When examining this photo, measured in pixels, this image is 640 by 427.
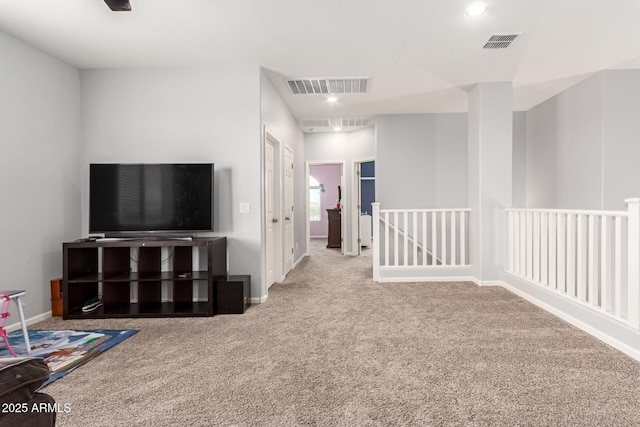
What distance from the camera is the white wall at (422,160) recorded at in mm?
6148

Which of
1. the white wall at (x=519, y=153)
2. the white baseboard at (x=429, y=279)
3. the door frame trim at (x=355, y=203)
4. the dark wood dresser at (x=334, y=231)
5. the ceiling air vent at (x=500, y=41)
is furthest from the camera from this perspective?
the dark wood dresser at (x=334, y=231)

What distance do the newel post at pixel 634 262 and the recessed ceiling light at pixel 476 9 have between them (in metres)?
1.72

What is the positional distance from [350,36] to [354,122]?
354 cm

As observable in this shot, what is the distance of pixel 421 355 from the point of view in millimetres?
2406

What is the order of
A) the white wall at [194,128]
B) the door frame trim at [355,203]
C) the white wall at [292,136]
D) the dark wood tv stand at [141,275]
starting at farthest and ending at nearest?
1. the door frame trim at [355,203]
2. the white wall at [292,136]
3. the white wall at [194,128]
4. the dark wood tv stand at [141,275]

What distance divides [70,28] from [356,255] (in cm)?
594

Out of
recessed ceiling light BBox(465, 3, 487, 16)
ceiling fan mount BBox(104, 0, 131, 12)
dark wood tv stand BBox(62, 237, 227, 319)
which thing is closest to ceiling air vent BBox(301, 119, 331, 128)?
dark wood tv stand BBox(62, 237, 227, 319)

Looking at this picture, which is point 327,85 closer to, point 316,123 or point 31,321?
point 316,123

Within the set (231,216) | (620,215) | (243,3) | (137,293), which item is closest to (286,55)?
(243,3)

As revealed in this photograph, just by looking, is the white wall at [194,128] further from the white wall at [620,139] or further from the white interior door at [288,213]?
the white wall at [620,139]

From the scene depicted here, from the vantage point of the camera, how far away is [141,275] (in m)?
3.55

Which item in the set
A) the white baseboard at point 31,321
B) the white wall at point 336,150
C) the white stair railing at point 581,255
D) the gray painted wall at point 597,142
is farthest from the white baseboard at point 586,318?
the white baseboard at point 31,321

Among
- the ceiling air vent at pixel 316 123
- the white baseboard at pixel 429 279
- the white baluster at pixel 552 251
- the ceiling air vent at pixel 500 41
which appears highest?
the ceiling air vent at pixel 316 123

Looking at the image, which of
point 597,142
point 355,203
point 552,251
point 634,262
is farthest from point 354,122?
point 634,262
